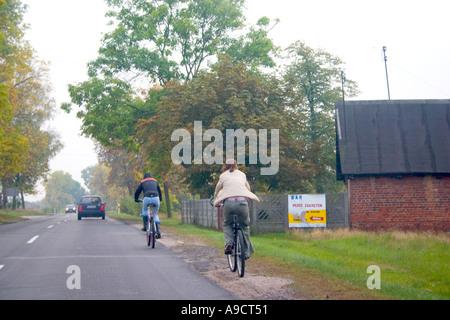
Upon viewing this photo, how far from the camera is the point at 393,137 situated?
2423cm

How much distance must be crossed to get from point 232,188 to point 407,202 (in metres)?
15.5

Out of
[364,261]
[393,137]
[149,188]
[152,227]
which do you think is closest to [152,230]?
[152,227]

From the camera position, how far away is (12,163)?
32.0m

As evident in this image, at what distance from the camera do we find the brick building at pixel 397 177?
22328mm

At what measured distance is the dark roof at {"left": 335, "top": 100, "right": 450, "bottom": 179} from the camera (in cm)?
2269

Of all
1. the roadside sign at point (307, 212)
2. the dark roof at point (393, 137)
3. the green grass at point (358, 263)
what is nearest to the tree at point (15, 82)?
the roadside sign at point (307, 212)

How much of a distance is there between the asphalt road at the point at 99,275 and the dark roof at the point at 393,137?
12.4m

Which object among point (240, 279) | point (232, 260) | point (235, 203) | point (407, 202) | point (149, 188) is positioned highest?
point (149, 188)

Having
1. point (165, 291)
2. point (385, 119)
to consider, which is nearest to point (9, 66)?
point (385, 119)

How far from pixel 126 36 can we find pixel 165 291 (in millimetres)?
27695

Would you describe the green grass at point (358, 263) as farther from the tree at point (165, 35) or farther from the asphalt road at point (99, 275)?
the tree at point (165, 35)

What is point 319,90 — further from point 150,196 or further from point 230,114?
point 150,196

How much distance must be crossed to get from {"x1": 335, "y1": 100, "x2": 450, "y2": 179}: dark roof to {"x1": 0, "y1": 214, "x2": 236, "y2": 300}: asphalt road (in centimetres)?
1235

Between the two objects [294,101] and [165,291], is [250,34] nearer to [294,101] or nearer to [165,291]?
[294,101]
